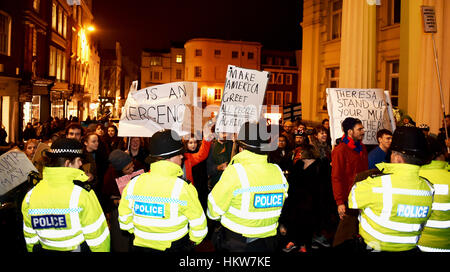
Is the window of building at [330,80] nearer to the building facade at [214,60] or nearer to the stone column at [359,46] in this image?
the stone column at [359,46]

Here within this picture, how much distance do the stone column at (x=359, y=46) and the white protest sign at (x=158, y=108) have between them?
727 cm

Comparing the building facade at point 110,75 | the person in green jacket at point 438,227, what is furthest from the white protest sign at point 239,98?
the building facade at point 110,75

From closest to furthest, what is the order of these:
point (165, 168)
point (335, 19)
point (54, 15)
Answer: point (165, 168), point (335, 19), point (54, 15)

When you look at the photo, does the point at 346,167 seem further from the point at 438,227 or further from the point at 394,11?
the point at 394,11

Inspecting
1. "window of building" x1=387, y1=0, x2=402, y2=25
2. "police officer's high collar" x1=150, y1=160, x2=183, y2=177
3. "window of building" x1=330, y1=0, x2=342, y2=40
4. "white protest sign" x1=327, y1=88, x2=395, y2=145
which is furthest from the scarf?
"window of building" x1=330, y1=0, x2=342, y2=40

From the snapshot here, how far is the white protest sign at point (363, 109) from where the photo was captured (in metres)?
7.42

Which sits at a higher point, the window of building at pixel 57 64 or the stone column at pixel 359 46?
the window of building at pixel 57 64

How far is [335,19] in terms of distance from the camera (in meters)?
18.0

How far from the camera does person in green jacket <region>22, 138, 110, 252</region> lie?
303 cm

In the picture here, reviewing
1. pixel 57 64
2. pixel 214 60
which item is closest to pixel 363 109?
pixel 57 64

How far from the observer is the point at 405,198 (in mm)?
3086

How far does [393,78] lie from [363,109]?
8.61 meters

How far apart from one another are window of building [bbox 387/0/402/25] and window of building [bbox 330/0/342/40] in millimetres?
3017
